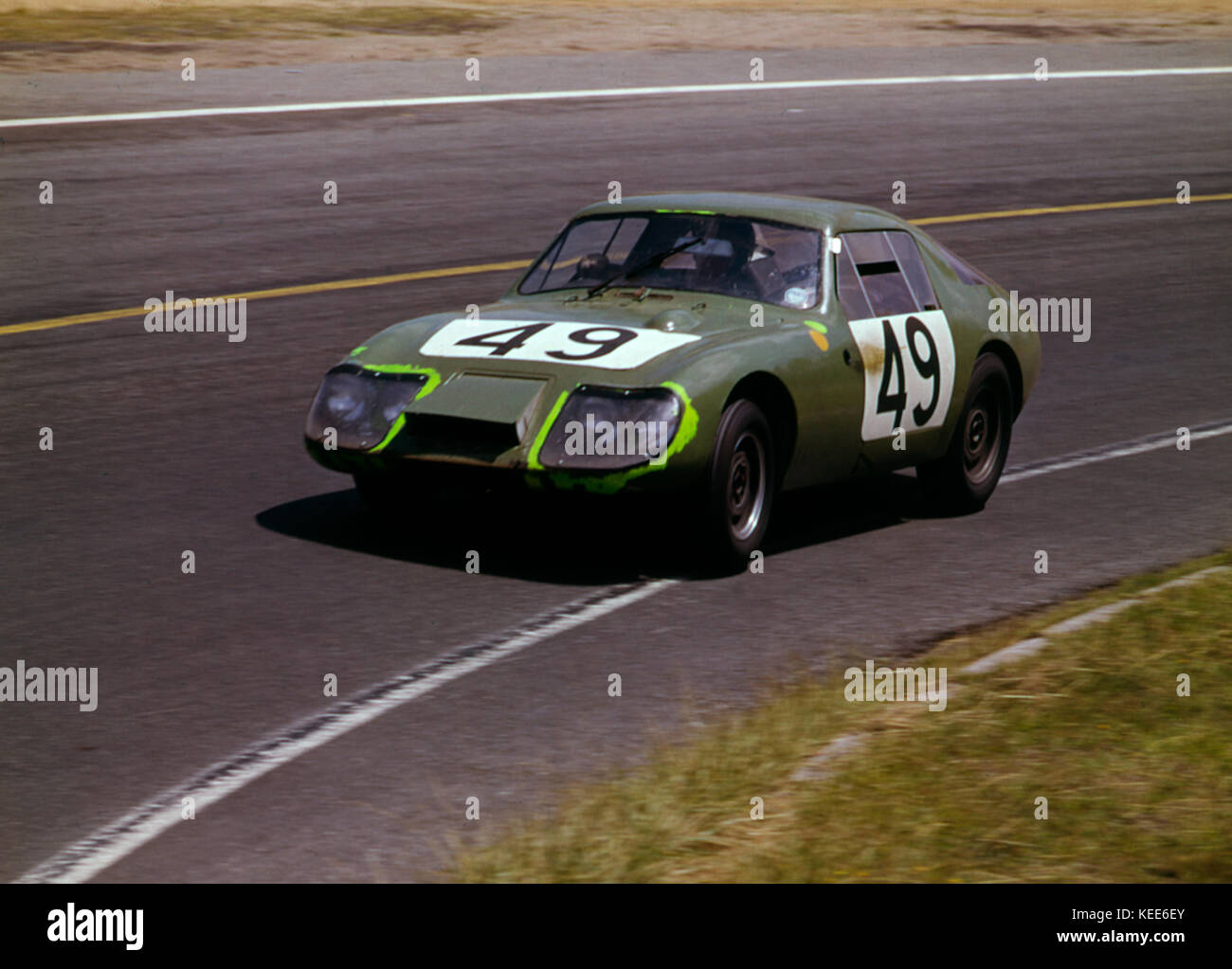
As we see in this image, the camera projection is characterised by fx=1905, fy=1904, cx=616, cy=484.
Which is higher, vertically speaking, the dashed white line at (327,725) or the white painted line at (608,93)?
the white painted line at (608,93)

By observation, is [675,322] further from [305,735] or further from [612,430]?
[305,735]

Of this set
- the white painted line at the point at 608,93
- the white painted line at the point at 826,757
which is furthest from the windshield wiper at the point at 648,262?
the white painted line at the point at 608,93

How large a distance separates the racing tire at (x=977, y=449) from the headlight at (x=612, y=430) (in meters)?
2.26

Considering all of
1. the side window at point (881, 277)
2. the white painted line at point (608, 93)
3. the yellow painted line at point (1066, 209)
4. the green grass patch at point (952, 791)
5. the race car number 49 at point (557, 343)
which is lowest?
the green grass patch at point (952, 791)

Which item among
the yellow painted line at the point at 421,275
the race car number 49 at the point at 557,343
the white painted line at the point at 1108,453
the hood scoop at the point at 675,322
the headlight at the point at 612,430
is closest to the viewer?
the headlight at the point at 612,430

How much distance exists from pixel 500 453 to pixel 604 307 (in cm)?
118

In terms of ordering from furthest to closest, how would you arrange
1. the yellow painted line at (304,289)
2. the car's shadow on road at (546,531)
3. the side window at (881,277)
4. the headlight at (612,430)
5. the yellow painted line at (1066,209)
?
the yellow painted line at (1066,209)
the yellow painted line at (304,289)
the side window at (881,277)
the car's shadow on road at (546,531)
the headlight at (612,430)

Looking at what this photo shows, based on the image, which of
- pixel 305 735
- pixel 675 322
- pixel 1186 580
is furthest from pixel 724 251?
pixel 305 735

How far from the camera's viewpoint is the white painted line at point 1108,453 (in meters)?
10.5

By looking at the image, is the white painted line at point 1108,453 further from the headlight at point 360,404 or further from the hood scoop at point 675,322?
the headlight at point 360,404

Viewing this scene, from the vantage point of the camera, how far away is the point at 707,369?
7.67m

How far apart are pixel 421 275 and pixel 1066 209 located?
26.7ft

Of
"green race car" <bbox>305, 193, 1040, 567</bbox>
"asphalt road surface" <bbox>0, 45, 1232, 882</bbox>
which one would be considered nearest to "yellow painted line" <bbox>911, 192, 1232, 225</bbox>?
"asphalt road surface" <bbox>0, 45, 1232, 882</bbox>

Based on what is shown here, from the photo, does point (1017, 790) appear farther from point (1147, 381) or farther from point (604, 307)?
point (1147, 381)
